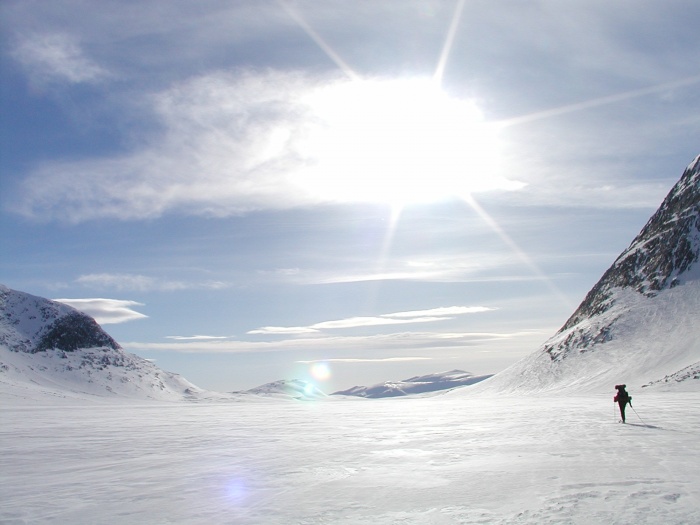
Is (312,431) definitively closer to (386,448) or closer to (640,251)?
(386,448)

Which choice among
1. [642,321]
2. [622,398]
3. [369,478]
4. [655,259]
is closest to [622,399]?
[622,398]

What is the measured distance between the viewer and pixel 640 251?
111 m

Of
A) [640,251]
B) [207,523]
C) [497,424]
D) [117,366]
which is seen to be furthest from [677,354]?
[117,366]

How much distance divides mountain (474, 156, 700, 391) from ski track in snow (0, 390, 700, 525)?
5079 cm

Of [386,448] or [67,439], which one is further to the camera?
[67,439]

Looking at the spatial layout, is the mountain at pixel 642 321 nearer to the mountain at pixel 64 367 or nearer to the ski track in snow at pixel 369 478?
the ski track in snow at pixel 369 478

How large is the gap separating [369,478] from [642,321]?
92.4 meters

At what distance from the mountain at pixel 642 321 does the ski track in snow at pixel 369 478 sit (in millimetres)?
50794

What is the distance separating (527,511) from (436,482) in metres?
2.81

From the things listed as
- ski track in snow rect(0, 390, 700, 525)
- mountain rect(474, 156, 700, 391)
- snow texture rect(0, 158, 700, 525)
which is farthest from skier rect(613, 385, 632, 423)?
mountain rect(474, 156, 700, 391)

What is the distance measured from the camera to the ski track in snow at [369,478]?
8594 millimetres

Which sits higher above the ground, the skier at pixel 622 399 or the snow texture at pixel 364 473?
the skier at pixel 622 399

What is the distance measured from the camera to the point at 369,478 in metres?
11.6

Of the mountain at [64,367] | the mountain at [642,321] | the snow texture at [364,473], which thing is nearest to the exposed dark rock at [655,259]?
the mountain at [642,321]
